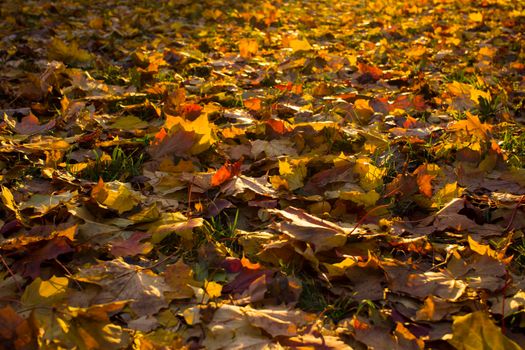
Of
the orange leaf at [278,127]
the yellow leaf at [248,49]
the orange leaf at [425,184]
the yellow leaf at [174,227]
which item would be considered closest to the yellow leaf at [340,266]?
the yellow leaf at [174,227]

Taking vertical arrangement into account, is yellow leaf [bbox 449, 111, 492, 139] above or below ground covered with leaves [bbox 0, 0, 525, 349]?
above

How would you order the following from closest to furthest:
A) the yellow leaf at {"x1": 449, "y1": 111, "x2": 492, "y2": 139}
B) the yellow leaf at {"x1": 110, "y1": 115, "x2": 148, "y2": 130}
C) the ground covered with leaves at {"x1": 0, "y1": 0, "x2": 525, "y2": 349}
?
the ground covered with leaves at {"x1": 0, "y1": 0, "x2": 525, "y2": 349} → the yellow leaf at {"x1": 449, "y1": 111, "x2": 492, "y2": 139} → the yellow leaf at {"x1": 110, "y1": 115, "x2": 148, "y2": 130}

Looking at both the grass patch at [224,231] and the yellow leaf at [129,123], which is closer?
the grass patch at [224,231]

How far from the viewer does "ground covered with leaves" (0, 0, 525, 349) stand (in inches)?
51.0

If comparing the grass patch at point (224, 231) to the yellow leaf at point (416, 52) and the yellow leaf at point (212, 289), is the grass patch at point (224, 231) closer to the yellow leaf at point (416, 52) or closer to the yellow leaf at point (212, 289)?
the yellow leaf at point (212, 289)

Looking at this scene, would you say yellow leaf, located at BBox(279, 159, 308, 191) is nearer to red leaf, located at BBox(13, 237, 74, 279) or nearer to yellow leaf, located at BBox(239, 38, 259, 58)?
red leaf, located at BBox(13, 237, 74, 279)

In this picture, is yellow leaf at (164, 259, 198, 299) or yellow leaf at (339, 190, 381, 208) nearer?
yellow leaf at (164, 259, 198, 299)

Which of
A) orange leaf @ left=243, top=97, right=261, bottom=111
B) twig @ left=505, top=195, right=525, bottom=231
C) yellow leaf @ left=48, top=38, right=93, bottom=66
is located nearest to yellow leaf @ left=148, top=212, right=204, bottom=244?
twig @ left=505, top=195, right=525, bottom=231

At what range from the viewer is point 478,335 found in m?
1.15

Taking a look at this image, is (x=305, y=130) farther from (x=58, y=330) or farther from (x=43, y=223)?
(x=58, y=330)

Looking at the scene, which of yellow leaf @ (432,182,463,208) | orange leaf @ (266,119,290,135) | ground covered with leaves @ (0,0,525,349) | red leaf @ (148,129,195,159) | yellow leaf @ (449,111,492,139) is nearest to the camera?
ground covered with leaves @ (0,0,525,349)

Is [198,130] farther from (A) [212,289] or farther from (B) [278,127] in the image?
(A) [212,289]

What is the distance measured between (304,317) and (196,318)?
0.28 metres

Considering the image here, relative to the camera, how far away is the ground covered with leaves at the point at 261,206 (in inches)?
51.0
